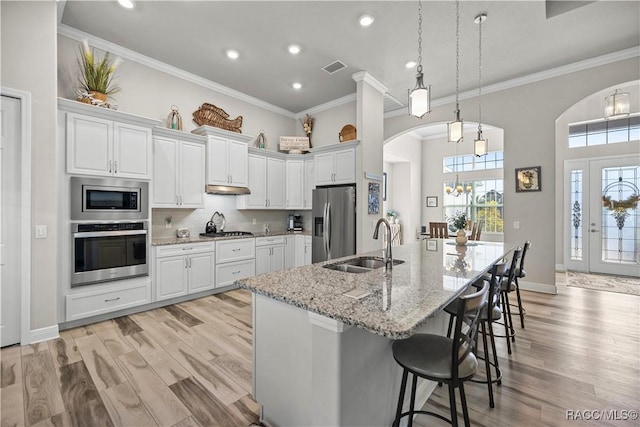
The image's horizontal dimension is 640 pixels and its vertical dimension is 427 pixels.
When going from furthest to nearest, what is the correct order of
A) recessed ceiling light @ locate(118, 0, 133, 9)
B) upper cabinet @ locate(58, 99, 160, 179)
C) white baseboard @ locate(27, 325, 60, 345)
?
1. upper cabinet @ locate(58, 99, 160, 179)
2. recessed ceiling light @ locate(118, 0, 133, 9)
3. white baseboard @ locate(27, 325, 60, 345)

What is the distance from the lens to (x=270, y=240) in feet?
16.1

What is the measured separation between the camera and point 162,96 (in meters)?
4.09

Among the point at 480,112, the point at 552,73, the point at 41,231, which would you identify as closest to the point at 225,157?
the point at 41,231

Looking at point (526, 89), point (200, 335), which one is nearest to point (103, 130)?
point (200, 335)

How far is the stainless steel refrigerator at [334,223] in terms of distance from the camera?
441 centimetres

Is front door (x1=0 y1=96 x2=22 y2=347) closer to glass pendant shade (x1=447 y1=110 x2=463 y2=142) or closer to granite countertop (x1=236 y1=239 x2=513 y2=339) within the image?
granite countertop (x1=236 y1=239 x2=513 y2=339)

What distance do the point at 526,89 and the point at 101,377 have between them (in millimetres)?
6381

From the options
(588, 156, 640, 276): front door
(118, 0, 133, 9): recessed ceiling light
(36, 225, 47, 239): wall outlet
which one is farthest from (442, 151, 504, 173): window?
(36, 225, 47, 239): wall outlet

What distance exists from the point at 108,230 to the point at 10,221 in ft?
2.47

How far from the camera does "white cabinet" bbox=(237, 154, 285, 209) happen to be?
16.2 ft

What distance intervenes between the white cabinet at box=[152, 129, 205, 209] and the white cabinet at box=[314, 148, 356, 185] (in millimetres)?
1924

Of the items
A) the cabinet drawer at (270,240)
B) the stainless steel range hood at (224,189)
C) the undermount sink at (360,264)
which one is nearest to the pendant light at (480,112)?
the undermount sink at (360,264)

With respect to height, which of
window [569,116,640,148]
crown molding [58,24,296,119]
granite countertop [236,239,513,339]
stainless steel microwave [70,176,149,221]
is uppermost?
crown molding [58,24,296,119]

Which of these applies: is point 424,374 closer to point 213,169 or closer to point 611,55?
point 213,169
